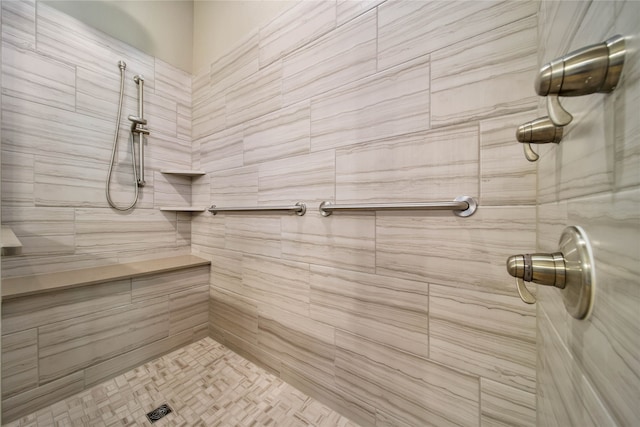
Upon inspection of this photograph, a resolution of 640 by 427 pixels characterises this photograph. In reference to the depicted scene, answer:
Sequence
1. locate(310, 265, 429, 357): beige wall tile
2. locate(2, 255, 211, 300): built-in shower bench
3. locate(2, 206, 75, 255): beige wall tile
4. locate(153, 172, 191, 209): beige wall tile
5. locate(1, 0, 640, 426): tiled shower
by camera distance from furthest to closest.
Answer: locate(153, 172, 191, 209): beige wall tile < locate(2, 206, 75, 255): beige wall tile < locate(2, 255, 211, 300): built-in shower bench < locate(310, 265, 429, 357): beige wall tile < locate(1, 0, 640, 426): tiled shower

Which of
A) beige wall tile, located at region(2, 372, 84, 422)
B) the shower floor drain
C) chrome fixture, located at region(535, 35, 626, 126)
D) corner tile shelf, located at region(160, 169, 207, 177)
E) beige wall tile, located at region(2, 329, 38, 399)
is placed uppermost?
corner tile shelf, located at region(160, 169, 207, 177)

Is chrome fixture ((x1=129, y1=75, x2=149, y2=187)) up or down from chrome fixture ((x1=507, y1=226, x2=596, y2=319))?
up

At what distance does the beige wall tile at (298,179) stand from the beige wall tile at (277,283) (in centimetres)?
32

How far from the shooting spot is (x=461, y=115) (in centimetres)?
72

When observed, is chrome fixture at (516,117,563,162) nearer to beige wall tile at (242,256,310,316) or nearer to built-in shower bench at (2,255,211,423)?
beige wall tile at (242,256,310,316)

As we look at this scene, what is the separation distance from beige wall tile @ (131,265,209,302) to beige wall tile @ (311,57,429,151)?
3.76ft

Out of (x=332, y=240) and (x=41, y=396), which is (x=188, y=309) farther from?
(x=332, y=240)

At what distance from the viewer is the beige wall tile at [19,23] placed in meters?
1.08

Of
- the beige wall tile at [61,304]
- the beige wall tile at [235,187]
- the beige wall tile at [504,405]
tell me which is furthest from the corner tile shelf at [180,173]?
the beige wall tile at [504,405]

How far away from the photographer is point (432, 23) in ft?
2.49

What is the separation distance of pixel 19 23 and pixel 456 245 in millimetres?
2187

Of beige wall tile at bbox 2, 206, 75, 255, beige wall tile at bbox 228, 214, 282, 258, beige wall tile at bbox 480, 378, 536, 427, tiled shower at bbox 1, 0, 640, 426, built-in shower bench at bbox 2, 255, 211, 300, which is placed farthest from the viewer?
beige wall tile at bbox 228, 214, 282, 258

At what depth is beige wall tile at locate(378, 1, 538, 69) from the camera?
2.15 ft

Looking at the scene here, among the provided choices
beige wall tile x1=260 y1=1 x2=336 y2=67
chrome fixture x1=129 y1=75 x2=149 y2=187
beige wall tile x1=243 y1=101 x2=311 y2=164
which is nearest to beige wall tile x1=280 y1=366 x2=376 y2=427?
beige wall tile x1=243 y1=101 x2=311 y2=164
